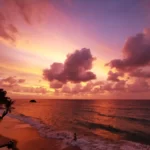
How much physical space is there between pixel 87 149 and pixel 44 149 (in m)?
7.05

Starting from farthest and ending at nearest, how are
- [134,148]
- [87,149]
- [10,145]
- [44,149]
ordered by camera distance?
[134,148] → [87,149] → [44,149] → [10,145]

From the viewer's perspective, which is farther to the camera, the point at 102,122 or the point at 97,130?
the point at 102,122

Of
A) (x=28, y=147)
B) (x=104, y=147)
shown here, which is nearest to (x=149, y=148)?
(x=104, y=147)

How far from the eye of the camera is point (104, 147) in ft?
81.1

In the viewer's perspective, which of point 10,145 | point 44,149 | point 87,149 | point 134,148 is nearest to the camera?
point 10,145

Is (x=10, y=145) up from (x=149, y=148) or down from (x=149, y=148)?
up

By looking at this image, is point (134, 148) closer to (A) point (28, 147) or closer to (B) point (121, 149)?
(B) point (121, 149)

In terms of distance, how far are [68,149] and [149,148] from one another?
1529 centimetres

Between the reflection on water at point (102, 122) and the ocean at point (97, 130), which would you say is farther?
the reflection on water at point (102, 122)

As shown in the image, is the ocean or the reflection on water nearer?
the ocean

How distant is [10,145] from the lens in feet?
62.3

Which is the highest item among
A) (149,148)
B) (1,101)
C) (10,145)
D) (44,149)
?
(1,101)

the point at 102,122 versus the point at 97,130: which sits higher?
the point at 97,130

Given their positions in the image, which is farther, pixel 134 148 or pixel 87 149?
pixel 134 148
